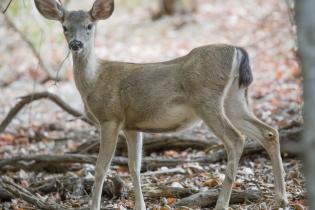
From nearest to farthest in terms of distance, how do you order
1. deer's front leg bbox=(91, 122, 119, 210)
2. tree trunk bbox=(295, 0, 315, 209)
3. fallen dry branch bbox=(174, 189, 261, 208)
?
1. tree trunk bbox=(295, 0, 315, 209)
2. fallen dry branch bbox=(174, 189, 261, 208)
3. deer's front leg bbox=(91, 122, 119, 210)

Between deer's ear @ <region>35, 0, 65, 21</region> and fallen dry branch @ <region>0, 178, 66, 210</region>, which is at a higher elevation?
deer's ear @ <region>35, 0, 65, 21</region>

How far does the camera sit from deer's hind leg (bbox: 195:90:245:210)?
555 centimetres

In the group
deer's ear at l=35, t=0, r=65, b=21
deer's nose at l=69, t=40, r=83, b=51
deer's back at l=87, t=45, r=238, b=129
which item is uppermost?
deer's ear at l=35, t=0, r=65, b=21

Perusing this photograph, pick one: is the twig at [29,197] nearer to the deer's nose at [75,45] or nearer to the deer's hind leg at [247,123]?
the deer's nose at [75,45]

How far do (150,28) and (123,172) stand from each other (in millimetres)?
10400

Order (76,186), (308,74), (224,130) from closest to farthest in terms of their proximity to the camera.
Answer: (308,74) < (224,130) < (76,186)

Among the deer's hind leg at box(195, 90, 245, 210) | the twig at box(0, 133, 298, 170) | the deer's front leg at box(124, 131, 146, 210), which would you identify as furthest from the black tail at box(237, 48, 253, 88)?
the twig at box(0, 133, 298, 170)

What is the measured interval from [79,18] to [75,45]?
1.49ft

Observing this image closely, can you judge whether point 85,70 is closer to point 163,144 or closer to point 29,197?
point 29,197

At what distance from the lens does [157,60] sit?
14.7 metres

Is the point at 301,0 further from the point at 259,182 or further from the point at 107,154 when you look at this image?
the point at 259,182

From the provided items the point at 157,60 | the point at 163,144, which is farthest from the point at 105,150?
the point at 157,60

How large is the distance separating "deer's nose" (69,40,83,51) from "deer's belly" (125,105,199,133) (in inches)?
33.0

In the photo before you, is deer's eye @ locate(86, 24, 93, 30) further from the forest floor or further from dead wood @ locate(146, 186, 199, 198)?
dead wood @ locate(146, 186, 199, 198)
